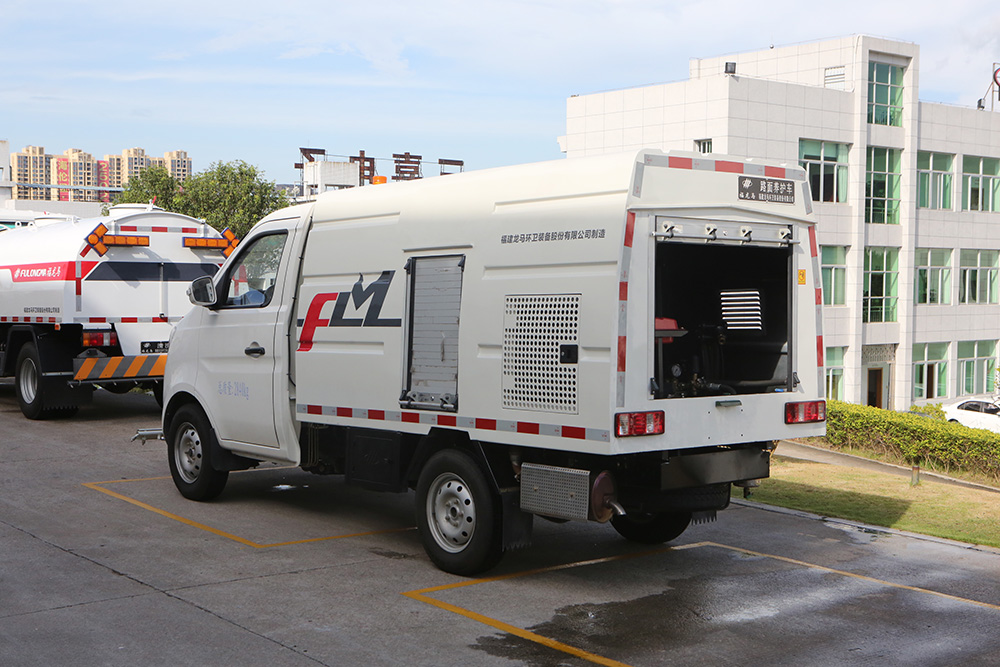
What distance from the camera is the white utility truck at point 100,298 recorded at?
1580cm

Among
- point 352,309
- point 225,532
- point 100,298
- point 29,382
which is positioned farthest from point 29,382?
point 352,309

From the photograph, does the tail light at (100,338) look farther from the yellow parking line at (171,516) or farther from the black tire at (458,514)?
the black tire at (458,514)

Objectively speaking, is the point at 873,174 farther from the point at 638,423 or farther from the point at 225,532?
the point at 638,423

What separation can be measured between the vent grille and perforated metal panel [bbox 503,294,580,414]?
1.83m

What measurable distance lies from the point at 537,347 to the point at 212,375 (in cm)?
413

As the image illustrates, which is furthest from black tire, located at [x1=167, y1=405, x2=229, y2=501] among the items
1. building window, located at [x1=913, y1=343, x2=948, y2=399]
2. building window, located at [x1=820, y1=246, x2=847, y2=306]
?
building window, located at [x1=913, y1=343, x2=948, y2=399]

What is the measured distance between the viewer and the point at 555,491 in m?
7.40

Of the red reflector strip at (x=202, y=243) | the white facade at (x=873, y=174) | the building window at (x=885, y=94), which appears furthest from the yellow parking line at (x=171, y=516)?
the building window at (x=885, y=94)

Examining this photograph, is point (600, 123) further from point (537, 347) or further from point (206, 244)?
point (537, 347)

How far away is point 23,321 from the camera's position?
655 inches

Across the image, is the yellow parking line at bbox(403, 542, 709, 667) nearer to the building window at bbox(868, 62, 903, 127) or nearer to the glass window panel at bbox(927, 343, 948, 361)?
the building window at bbox(868, 62, 903, 127)

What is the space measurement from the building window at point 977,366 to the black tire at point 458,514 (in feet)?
158

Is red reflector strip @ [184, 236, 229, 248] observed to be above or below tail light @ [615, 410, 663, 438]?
above

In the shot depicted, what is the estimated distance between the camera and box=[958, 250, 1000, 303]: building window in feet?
167
